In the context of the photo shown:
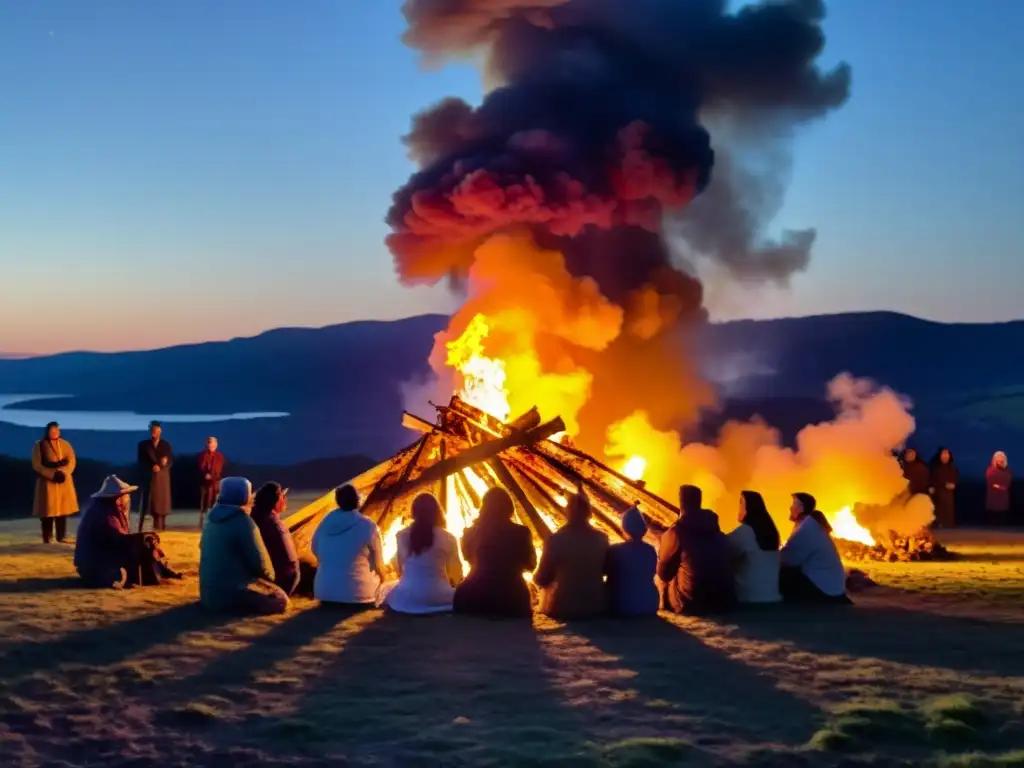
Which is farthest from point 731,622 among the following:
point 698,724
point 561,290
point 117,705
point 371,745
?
point 561,290

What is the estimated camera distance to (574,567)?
8789mm

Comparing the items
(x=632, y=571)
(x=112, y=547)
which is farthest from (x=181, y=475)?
(x=632, y=571)

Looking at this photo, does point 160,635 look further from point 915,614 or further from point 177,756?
point 915,614

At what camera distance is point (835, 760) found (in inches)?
203

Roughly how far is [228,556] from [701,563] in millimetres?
Answer: 3940

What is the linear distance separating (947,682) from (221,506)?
18.4 ft

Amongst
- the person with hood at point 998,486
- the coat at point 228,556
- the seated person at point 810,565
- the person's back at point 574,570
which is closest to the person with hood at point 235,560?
the coat at point 228,556

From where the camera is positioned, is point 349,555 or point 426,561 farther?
point 349,555

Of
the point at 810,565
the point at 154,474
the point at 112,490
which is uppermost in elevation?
the point at 154,474

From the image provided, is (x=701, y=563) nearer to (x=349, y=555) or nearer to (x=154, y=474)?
(x=349, y=555)

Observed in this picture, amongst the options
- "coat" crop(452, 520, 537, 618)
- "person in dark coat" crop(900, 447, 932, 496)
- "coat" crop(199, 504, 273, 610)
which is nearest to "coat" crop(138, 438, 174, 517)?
"coat" crop(199, 504, 273, 610)

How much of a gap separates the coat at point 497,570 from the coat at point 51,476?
24.9ft

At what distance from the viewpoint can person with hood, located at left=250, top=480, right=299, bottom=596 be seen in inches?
376

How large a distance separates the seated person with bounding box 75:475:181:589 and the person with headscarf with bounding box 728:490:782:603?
18.3ft
